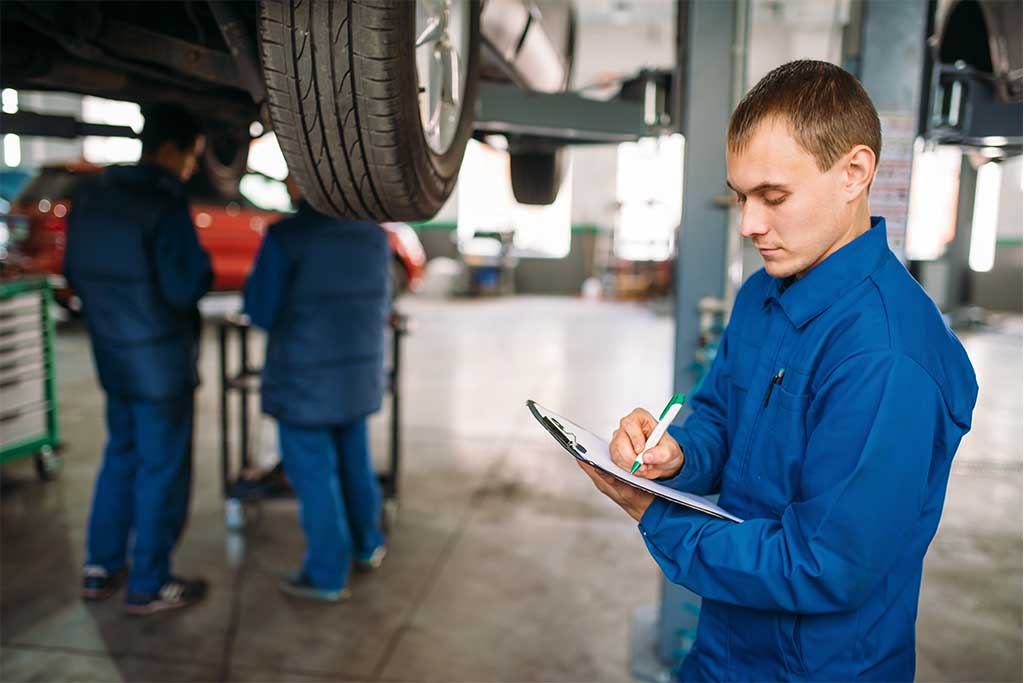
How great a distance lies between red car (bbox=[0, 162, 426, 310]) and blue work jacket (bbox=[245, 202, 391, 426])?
8.94 feet

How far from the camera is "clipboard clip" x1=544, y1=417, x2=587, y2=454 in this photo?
3.05 ft

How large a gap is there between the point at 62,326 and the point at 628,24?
9317mm

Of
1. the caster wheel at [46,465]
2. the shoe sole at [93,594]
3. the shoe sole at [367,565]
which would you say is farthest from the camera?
the caster wheel at [46,465]

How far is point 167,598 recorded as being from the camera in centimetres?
236

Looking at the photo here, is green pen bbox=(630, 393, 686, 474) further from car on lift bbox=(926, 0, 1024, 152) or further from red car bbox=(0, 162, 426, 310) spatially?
red car bbox=(0, 162, 426, 310)

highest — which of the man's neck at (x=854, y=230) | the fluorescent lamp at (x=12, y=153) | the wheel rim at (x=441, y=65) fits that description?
the fluorescent lamp at (x=12, y=153)

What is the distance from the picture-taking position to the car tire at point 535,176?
3.55 meters

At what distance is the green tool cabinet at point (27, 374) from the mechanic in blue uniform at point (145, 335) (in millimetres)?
914

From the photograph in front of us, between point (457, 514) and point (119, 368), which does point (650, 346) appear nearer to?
point (457, 514)

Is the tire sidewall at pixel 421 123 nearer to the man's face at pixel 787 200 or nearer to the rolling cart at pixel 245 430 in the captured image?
the man's face at pixel 787 200

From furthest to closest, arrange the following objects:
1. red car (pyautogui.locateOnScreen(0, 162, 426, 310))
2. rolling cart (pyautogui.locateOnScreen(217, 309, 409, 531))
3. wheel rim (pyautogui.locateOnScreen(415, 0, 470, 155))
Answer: red car (pyautogui.locateOnScreen(0, 162, 426, 310)) < rolling cart (pyautogui.locateOnScreen(217, 309, 409, 531)) < wheel rim (pyautogui.locateOnScreen(415, 0, 470, 155))

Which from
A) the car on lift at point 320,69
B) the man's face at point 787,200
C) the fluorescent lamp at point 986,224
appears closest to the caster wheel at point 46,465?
the car on lift at point 320,69

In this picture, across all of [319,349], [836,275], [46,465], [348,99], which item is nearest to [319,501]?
[319,349]

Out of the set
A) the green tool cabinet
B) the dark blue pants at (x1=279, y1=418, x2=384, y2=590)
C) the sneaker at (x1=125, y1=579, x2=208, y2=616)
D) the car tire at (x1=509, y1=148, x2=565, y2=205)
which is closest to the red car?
the green tool cabinet
